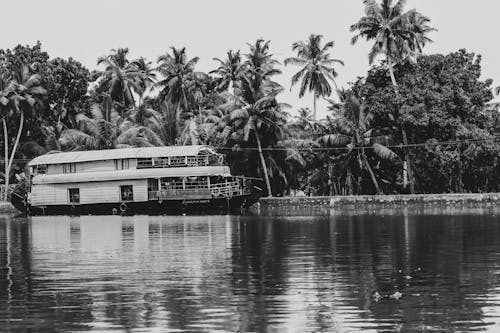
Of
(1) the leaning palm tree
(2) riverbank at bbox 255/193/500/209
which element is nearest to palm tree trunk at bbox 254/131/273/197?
(1) the leaning palm tree

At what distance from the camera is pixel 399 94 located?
60469mm

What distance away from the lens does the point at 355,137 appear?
A: 62375mm

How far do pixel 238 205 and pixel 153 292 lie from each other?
4043cm

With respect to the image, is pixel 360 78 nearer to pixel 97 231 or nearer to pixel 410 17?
pixel 410 17

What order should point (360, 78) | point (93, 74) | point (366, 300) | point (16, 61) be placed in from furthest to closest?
point (93, 74) < point (16, 61) < point (360, 78) < point (366, 300)

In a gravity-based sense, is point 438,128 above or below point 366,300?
above

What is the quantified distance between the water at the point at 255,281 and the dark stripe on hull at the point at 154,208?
21.2m

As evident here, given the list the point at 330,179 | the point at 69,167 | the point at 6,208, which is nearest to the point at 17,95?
the point at 69,167

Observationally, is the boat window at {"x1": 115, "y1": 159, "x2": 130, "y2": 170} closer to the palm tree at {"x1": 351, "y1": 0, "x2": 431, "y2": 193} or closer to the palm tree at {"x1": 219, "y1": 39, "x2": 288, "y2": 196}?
the palm tree at {"x1": 219, "y1": 39, "x2": 288, "y2": 196}

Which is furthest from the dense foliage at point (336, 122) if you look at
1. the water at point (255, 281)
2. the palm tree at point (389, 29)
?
the water at point (255, 281)

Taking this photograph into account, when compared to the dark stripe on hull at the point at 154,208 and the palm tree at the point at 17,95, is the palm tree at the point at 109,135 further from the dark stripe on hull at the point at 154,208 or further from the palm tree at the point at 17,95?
the dark stripe on hull at the point at 154,208

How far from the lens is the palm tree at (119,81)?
2950 inches

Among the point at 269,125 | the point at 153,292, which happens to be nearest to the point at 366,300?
the point at 153,292

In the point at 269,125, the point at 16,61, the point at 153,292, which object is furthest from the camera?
the point at 16,61
